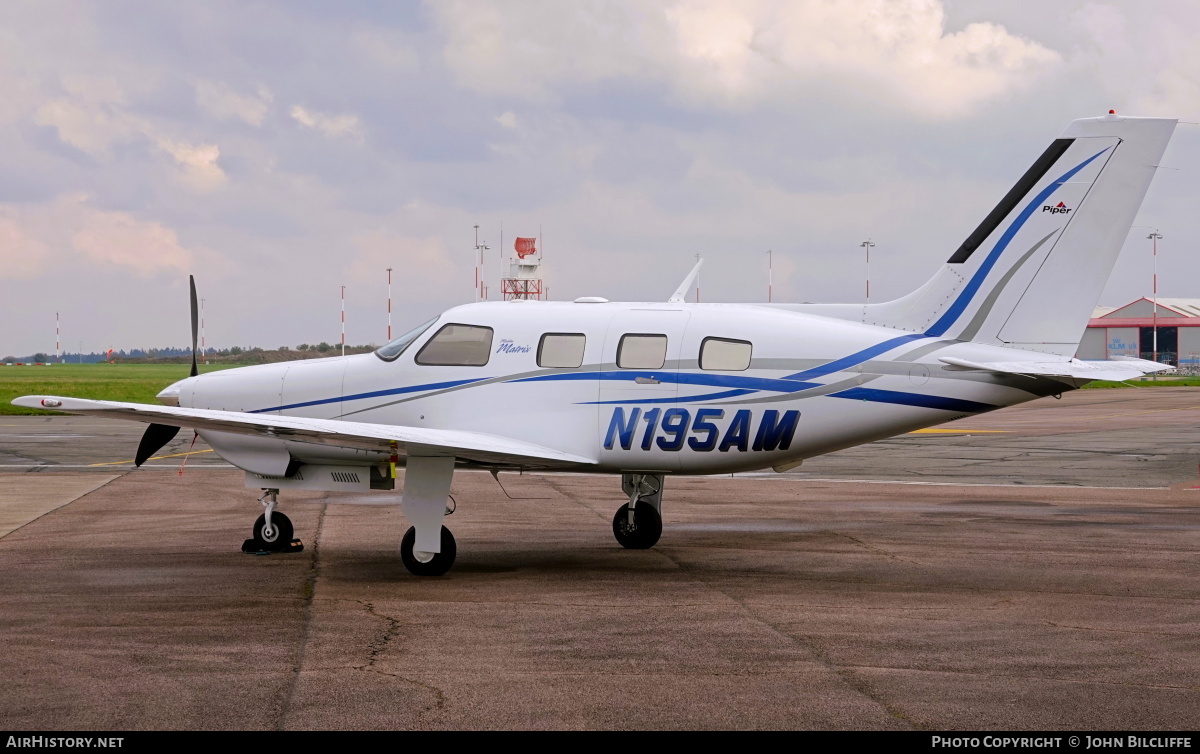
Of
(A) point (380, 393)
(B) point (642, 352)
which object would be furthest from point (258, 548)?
(B) point (642, 352)

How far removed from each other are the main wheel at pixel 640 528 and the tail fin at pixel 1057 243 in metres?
4.00

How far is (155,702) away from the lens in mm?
7359

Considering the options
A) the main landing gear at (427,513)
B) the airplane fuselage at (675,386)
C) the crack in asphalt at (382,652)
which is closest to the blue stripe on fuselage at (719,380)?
the airplane fuselage at (675,386)

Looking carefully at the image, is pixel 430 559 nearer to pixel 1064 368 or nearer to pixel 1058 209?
pixel 1064 368

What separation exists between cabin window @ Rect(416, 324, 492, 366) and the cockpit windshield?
23 cm

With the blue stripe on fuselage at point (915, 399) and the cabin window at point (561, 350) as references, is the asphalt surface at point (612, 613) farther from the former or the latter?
the cabin window at point (561, 350)

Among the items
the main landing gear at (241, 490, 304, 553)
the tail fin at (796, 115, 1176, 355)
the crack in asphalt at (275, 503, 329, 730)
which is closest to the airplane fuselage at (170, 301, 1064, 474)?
the tail fin at (796, 115, 1176, 355)

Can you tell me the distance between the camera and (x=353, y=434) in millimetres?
11531

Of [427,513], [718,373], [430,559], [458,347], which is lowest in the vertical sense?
[430,559]

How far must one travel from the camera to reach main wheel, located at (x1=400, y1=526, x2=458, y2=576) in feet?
40.4

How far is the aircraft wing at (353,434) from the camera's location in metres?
11.1

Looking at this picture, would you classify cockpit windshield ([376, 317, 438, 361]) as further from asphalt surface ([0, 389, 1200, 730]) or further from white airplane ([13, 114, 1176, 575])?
asphalt surface ([0, 389, 1200, 730])

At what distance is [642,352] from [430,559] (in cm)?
323
